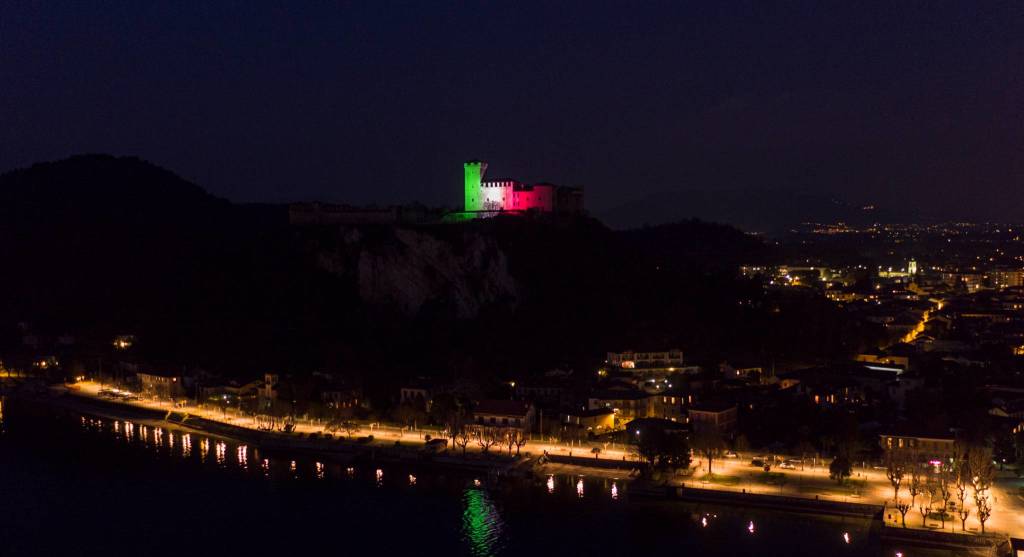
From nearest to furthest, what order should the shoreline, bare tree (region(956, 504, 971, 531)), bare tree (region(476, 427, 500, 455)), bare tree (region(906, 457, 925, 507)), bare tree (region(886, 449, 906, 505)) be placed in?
the shoreline, bare tree (region(956, 504, 971, 531)), bare tree (region(906, 457, 925, 507)), bare tree (region(886, 449, 906, 505)), bare tree (region(476, 427, 500, 455))

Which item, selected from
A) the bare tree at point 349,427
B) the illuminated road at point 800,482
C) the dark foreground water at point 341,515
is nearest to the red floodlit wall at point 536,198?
the bare tree at point 349,427

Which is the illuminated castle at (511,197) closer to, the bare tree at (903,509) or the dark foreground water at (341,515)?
the dark foreground water at (341,515)

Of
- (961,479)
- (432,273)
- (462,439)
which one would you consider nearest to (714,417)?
(961,479)

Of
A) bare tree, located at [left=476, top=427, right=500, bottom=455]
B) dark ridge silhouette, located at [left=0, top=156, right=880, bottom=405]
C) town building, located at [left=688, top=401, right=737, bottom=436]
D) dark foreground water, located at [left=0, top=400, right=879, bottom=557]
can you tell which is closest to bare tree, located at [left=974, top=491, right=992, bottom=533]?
dark foreground water, located at [left=0, top=400, right=879, bottom=557]

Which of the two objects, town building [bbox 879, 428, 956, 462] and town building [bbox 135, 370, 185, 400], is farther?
town building [bbox 135, 370, 185, 400]

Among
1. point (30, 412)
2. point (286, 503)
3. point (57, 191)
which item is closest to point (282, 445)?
point (286, 503)

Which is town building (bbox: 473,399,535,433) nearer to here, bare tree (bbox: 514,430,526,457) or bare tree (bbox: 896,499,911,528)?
bare tree (bbox: 514,430,526,457)

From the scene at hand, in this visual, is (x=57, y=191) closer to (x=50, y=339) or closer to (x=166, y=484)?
(x=50, y=339)
